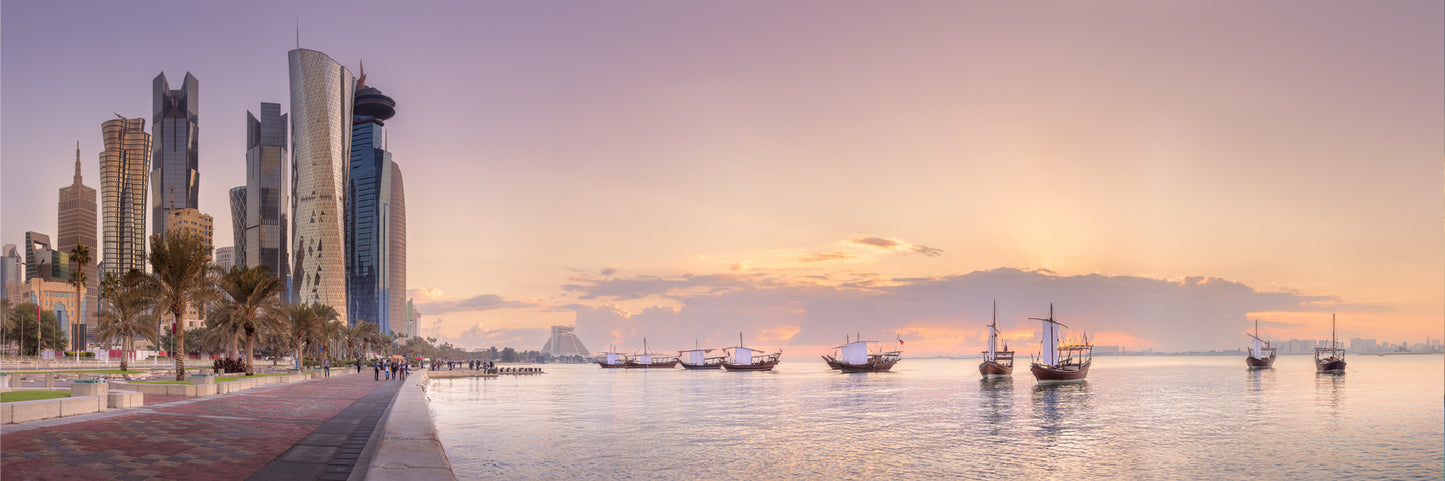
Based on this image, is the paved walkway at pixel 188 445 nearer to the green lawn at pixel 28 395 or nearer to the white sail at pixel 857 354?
the green lawn at pixel 28 395

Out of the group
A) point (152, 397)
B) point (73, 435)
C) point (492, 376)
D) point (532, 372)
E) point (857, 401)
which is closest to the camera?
point (73, 435)

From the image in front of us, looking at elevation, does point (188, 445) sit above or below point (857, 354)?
above

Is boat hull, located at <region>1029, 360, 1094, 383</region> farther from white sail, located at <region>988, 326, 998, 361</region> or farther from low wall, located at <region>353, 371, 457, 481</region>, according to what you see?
low wall, located at <region>353, 371, 457, 481</region>

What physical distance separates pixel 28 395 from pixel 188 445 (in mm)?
12908

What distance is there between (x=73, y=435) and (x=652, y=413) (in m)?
37.8

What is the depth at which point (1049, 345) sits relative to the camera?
4961 inches

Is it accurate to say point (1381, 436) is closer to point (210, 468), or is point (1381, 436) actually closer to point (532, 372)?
point (210, 468)

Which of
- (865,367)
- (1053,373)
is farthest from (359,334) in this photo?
(1053,373)

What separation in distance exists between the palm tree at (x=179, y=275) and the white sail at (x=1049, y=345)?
109 metres

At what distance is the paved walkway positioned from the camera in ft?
48.3

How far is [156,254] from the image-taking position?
143 feet

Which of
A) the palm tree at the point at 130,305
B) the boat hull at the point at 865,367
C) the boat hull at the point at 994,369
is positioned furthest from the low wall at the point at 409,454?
the boat hull at the point at 865,367

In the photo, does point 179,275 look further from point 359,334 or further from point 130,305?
point 359,334

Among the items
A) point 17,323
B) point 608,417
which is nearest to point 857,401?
point 608,417
